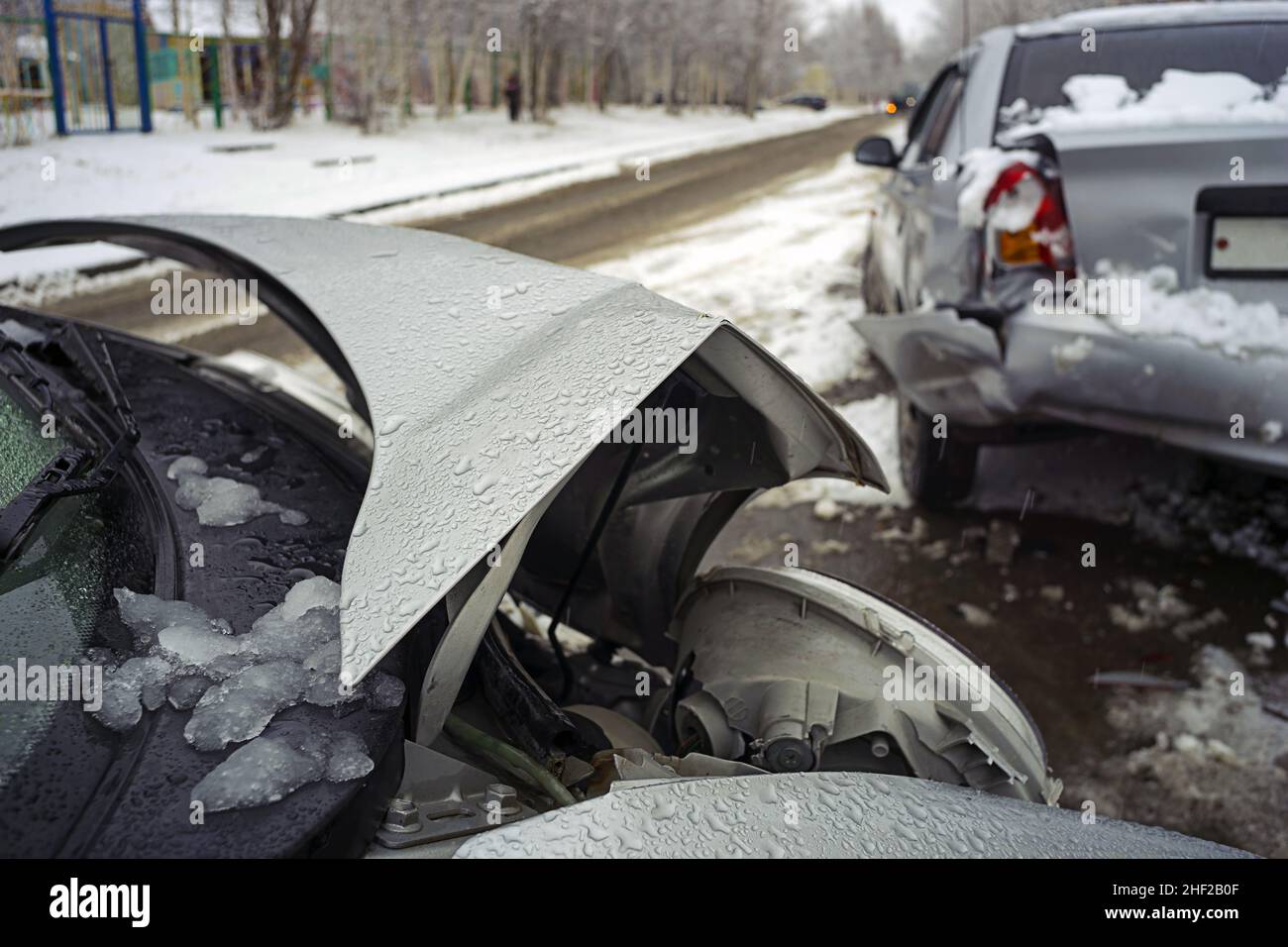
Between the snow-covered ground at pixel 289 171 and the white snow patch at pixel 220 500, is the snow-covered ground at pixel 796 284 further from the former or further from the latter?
the snow-covered ground at pixel 289 171

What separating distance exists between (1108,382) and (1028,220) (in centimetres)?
58

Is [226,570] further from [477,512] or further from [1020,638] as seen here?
[1020,638]

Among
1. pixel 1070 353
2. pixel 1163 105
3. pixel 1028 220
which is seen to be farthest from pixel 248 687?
pixel 1163 105

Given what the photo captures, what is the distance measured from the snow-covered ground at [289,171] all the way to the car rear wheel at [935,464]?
5.79 meters

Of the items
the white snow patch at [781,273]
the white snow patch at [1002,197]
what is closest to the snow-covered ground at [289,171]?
the white snow patch at [781,273]

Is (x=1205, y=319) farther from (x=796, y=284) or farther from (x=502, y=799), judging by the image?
(x=796, y=284)

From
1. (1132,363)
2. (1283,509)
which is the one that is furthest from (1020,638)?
(1283,509)

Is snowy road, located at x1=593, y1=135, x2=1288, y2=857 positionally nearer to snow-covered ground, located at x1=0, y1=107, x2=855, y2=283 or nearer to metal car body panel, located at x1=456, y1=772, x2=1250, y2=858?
metal car body panel, located at x1=456, y1=772, x2=1250, y2=858

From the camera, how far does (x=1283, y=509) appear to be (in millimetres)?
4012

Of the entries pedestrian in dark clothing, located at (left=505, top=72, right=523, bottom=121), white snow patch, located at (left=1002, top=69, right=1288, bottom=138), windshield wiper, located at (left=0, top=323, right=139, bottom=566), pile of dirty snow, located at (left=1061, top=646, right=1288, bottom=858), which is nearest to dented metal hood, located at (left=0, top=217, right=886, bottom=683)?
windshield wiper, located at (left=0, top=323, right=139, bottom=566)

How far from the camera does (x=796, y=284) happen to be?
26.5ft

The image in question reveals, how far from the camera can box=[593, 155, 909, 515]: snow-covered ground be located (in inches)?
189

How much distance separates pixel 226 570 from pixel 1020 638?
8.46 ft

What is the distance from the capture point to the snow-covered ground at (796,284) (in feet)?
15.8
